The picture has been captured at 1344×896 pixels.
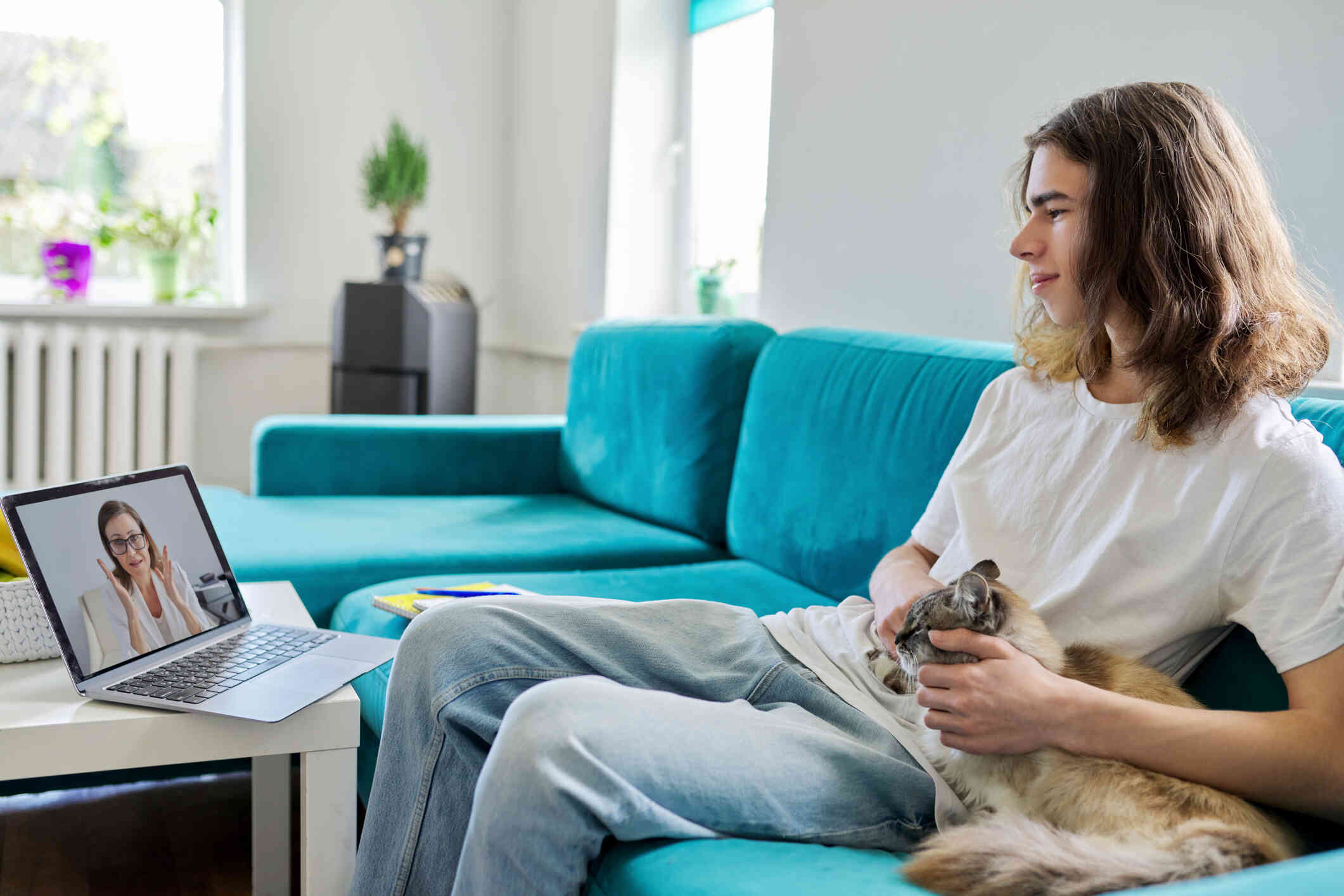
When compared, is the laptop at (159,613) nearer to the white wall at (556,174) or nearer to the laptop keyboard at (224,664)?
the laptop keyboard at (224,664)

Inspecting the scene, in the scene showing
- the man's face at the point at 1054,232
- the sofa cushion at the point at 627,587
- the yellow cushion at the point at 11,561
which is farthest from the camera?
the sofa cushion at the point at 627,587

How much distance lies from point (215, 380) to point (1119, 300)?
3.56m

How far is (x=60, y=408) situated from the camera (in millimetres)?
3707

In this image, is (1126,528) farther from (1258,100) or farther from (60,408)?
(60,408)

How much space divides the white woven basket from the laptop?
0.31 ft

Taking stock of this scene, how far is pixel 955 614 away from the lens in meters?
1.02

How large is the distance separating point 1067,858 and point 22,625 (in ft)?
3.71

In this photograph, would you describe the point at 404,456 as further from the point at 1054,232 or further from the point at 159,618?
the point at 1054,232

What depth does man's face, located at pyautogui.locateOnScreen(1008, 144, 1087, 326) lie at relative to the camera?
1.20 metres

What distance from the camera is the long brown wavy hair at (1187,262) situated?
109 centimetres

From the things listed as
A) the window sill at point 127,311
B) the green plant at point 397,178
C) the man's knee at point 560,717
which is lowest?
the man's knee at point 560,717

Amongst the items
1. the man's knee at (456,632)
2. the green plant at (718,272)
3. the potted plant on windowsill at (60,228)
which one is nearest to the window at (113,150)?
the potted plant on windowsill at (60,228)

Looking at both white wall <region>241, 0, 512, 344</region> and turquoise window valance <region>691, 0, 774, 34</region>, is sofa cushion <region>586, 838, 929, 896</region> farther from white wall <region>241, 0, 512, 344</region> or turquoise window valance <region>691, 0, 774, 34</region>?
white wall <region>241, 0, 512, 344</region>

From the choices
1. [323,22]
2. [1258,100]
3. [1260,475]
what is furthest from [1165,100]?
[323,22]
